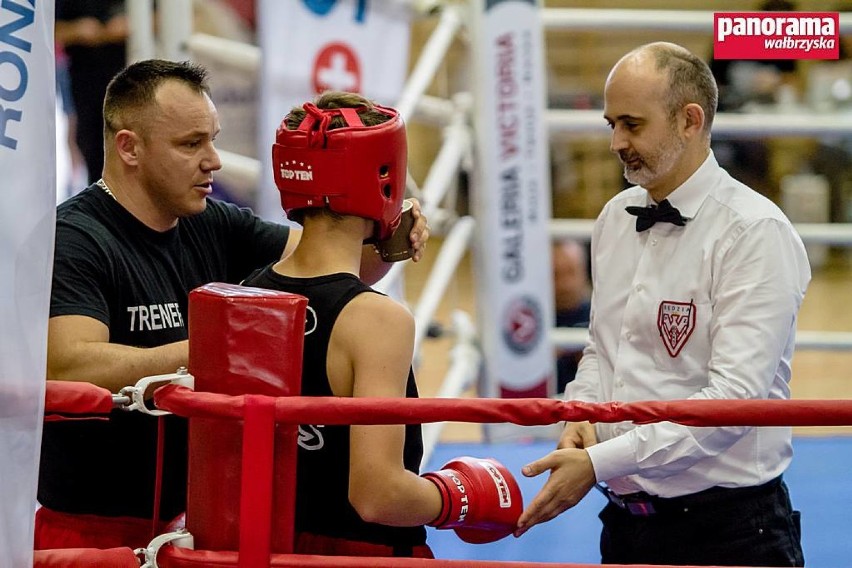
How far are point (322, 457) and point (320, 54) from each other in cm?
181

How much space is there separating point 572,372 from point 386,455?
3157 mm

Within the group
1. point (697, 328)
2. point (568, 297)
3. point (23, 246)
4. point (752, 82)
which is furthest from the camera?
point (568, 297)

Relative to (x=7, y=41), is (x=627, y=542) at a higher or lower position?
lower

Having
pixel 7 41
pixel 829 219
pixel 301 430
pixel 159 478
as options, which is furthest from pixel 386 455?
pixel 829 219

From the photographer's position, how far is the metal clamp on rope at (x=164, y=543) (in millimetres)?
1700

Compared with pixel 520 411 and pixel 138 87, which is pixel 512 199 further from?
pixel 520 411

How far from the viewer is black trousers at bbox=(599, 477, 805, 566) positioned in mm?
2027

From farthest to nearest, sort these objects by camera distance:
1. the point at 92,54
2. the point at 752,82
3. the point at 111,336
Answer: the point at 92,54, the point at 752,82, the point at 111,336

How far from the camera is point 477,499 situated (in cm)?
180

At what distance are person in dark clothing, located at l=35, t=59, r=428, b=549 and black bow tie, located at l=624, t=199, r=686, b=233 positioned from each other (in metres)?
0.37

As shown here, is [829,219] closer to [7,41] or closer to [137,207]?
[137,207]

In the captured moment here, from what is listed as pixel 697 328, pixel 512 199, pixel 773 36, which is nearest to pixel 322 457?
pixel 697 328

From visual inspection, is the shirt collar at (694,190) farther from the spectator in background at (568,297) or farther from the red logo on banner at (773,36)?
the spectator in background at (568,297)

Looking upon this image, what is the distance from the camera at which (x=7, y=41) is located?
1.53 m
